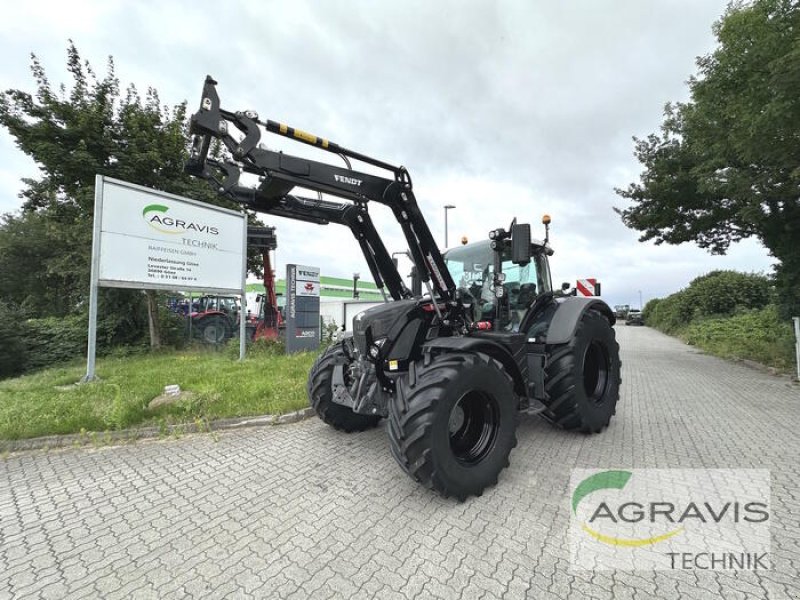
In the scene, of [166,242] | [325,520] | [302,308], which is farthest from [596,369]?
[166,242]

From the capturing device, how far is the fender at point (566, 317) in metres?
4.08

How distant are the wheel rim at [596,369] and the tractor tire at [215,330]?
12.5 meters

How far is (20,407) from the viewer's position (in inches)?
192

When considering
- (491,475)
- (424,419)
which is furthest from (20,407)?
(491,475)

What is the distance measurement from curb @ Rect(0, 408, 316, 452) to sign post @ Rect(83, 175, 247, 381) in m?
3.17

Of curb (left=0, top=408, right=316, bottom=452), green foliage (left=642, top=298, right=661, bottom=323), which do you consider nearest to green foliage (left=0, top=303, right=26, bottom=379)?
curb (left=0, top=408, right=316, bottom=452)

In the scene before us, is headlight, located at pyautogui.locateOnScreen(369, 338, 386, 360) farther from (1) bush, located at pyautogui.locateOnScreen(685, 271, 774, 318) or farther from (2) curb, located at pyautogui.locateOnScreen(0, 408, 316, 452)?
(1) bush, located at pyautogui.locateOnScreen(685, 271, 774, 318)

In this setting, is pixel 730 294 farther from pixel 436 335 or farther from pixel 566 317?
pixel 436 335

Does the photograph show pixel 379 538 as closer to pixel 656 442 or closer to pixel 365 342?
pixel 365 342

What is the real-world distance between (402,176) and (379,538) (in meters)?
2.77

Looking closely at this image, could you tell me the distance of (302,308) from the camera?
1031 cm

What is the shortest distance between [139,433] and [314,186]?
353cm

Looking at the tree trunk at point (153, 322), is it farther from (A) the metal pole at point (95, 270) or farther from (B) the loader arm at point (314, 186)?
(B) the loader arm at point (314, 186)

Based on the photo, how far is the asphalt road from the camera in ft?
6.54
